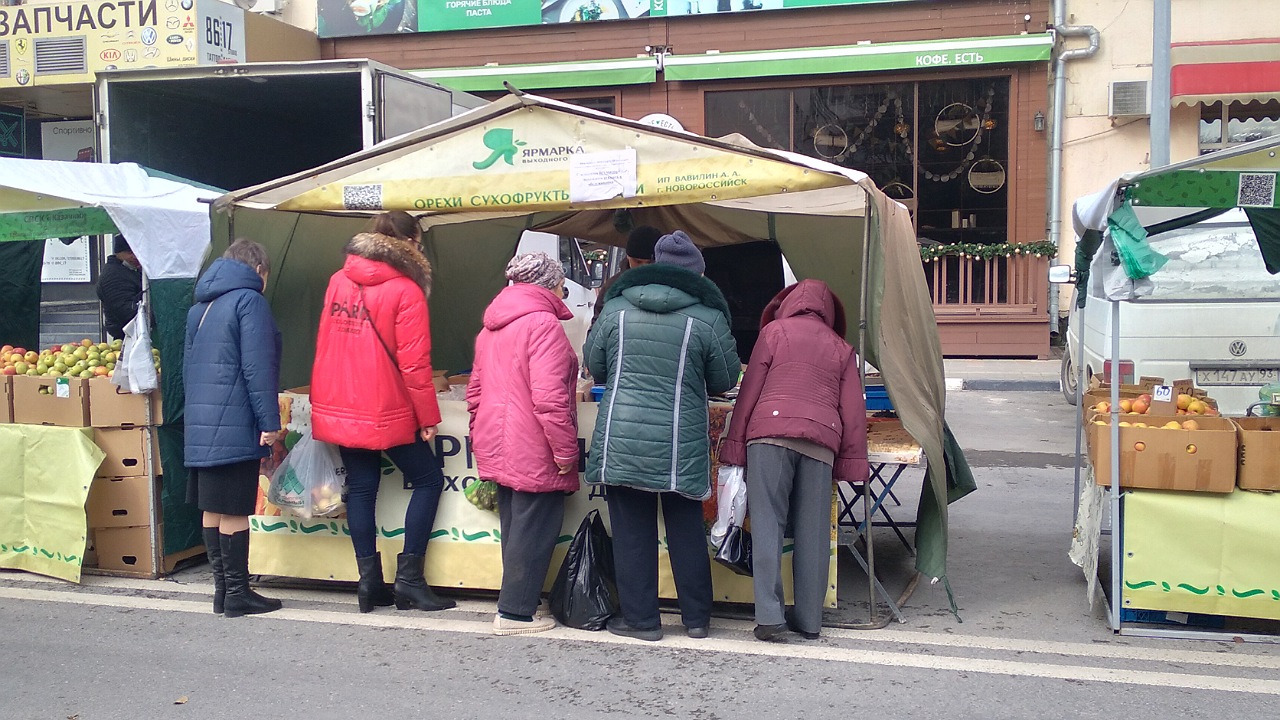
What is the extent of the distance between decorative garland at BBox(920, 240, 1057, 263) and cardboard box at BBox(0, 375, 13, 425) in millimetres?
11217

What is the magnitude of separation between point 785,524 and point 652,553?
609mm

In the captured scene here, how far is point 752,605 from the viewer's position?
5.33 meters

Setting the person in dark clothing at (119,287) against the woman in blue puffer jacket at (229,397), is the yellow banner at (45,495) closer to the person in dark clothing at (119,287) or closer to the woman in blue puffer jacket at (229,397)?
the woman in blue puffer jacket at (229,397)

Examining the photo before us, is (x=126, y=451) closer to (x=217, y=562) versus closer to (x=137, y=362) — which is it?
(x=137, y=362)

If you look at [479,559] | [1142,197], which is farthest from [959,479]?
[479,559]

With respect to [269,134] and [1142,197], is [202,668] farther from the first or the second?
[269,134]

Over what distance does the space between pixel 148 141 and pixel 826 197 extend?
209 inches

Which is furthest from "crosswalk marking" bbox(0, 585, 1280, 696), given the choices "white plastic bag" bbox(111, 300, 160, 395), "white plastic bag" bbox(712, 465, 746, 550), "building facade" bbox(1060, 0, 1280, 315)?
"building facade" bbox(1060, 0, 1280, 315)

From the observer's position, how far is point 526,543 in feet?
16.5

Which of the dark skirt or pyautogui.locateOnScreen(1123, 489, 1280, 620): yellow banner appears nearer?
pyautogui.locateOnScreen(1123, 489, 1280, 620): yellow banner

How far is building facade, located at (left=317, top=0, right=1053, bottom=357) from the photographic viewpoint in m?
14.9

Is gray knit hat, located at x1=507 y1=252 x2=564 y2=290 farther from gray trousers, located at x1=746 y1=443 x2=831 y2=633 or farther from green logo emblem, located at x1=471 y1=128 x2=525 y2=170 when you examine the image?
gray trousers, located at x1=746 y1=443 x2=831 y2=633

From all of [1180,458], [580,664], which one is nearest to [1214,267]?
[1180,458]

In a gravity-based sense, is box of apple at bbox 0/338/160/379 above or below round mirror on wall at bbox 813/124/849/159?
below
